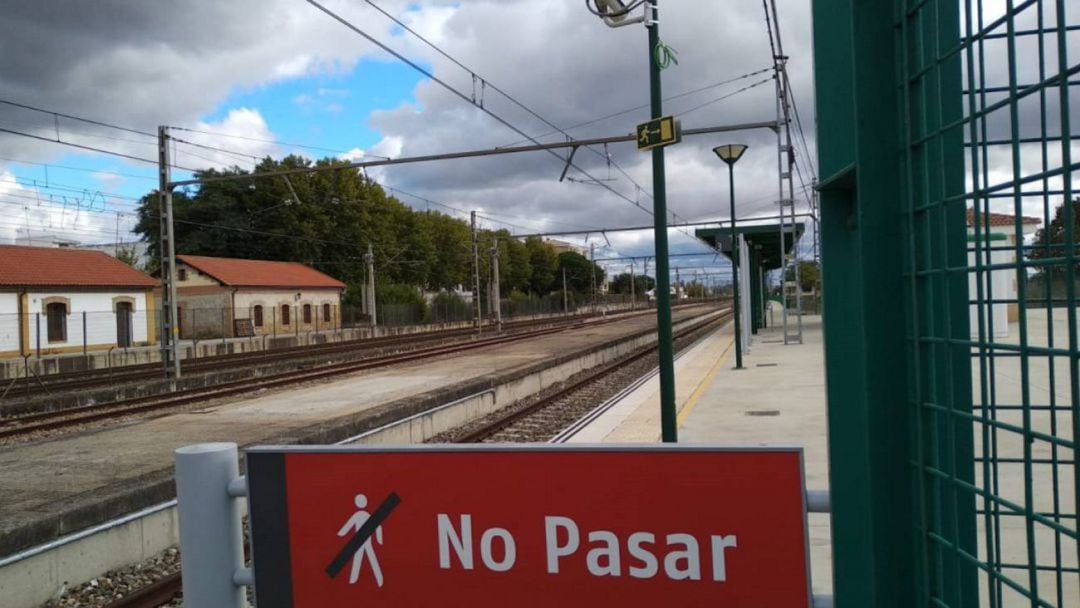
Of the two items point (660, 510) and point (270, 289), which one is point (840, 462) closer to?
point (660, 510)

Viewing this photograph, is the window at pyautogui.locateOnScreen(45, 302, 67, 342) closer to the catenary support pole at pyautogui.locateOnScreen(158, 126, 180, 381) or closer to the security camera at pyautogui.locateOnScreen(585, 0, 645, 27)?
the catenary support pole at pyautogui.locateOnScreen(158, 126, 180, 381)

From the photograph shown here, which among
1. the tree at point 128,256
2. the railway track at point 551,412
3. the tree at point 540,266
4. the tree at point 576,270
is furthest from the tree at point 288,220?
the tree at point 576,270

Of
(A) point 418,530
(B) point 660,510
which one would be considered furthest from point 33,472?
(B) point 660,510

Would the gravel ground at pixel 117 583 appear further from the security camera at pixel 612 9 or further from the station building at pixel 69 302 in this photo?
the station building at pixel 69 302

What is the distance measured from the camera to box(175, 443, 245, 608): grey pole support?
2.24 m

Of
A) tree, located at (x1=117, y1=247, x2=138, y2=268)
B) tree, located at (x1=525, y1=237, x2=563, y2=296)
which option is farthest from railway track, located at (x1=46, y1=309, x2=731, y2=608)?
tree, located at (x1=525, y1=237, x2=563, y2=296)

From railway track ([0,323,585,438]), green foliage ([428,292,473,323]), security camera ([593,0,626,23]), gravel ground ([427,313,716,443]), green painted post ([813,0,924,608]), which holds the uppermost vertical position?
security camera ([593,0,626,23])

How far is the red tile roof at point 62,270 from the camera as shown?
34156 mm

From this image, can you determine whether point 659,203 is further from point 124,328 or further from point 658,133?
point 124,328

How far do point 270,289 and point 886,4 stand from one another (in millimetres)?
51499

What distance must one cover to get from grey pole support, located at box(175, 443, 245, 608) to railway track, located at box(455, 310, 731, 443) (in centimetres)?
904

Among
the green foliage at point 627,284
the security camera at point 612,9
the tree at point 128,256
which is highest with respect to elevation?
the tree at point 128,256

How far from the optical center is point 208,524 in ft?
7.40

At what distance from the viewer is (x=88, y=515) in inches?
256
